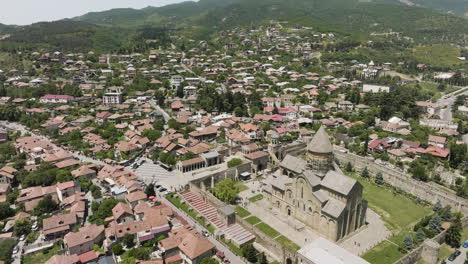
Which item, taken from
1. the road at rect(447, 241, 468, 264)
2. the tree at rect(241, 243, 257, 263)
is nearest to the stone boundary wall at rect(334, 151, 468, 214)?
the road at rect(447, 241, 468, 264)

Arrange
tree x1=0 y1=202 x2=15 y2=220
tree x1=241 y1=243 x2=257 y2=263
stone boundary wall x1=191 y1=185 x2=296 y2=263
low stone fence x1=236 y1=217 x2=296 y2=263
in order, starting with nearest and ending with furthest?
low stone fence x1=236 y1=217 x2=296 y2=263 < stone boundary wall x1=191 y1=185 x2=296 y2=263 < tree x1=241 y1=243 x2=257 y2=263 < tree x1=0 y1=202 x2=15 y2=220

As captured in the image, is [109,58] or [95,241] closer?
[95,241]

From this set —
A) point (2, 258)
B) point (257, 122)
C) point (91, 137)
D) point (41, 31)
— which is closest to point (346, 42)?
point (257, 122)

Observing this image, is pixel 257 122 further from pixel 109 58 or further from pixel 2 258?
pixel 109 58

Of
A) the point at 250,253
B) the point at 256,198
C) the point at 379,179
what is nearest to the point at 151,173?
the point at 256,198

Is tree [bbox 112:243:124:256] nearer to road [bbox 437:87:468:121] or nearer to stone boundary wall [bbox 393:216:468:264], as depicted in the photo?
stone boundary wall [bbox 393:216:468:264]

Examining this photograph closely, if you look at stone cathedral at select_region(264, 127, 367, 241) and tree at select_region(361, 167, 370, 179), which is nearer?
stone cathedral at select_region(264, 127, 367, 241)
